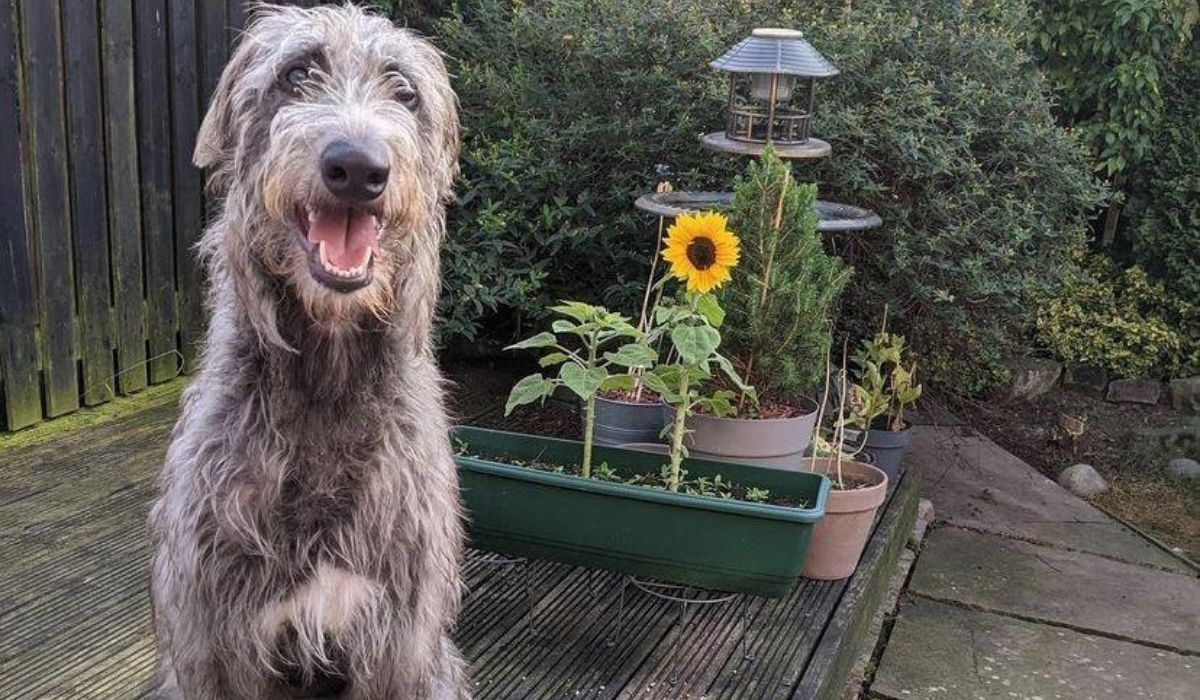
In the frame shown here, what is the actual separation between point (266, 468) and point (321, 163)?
594 millimetres

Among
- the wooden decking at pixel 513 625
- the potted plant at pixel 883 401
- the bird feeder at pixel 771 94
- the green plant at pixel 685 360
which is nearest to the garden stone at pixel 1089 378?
the potted plant at pixel 883 401

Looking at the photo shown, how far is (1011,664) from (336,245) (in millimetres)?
3062

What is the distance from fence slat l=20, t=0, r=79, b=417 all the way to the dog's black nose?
10.6ft

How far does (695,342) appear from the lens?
2973mm

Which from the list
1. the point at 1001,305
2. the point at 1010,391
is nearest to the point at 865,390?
the point at 1001,305

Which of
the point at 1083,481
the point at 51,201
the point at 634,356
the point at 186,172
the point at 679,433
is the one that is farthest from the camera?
the point at 1083,481

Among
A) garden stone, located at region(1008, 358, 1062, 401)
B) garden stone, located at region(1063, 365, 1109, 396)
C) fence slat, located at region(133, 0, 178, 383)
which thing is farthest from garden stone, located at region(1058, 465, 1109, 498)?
fence slat, located at region(133, 0, 178, 383)

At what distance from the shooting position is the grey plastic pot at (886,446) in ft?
14.9

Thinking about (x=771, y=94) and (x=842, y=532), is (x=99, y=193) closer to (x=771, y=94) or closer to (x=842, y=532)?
(x=771, y=94)

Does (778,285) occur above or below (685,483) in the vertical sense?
above

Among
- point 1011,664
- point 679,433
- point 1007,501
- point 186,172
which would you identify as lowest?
point 1007,501

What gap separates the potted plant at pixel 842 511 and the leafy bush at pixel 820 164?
46.2 inches

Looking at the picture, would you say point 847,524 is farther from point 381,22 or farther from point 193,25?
point 193,25

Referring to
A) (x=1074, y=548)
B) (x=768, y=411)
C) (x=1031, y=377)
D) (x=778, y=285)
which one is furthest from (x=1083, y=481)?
(x=778, y=285)
